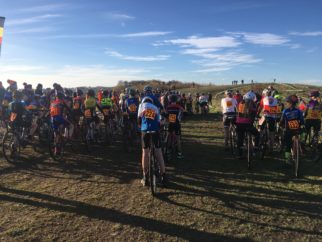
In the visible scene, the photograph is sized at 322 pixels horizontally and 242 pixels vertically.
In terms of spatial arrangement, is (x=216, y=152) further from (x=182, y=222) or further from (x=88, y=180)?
(x=182, y=222)

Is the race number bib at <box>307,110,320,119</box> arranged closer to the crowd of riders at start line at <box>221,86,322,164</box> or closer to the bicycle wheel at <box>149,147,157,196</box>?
the crowd of riders at start line at <box>221,86,322,164</box>

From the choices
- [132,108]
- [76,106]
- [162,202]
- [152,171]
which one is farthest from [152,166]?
[76,106]

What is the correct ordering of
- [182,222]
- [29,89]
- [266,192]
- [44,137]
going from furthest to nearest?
[29,89], [44,137], [266,192], [182,222]

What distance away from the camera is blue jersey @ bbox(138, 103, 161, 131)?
733cm

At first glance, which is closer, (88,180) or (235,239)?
(235,239)

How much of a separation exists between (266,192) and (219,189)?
1.07 m

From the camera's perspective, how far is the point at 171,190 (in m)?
7.53

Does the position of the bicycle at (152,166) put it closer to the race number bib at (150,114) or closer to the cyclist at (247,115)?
the race number bib at (150,114)

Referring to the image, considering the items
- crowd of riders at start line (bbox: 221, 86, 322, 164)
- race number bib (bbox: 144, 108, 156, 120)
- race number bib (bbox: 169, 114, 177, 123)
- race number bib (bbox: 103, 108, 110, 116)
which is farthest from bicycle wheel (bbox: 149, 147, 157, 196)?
race number bib (bbox: 103, 108, 110, 116)

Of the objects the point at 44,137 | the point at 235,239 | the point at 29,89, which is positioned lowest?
the point at 235,239

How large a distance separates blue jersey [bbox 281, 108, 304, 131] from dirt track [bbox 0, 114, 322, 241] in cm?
132

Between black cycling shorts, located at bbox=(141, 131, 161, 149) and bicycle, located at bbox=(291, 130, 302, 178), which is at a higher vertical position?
black cycling shorts, located at bbox=(141, 131, 161, 149)

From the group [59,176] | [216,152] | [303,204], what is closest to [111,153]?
[59,176]

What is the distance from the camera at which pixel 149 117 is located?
7.33 metres
